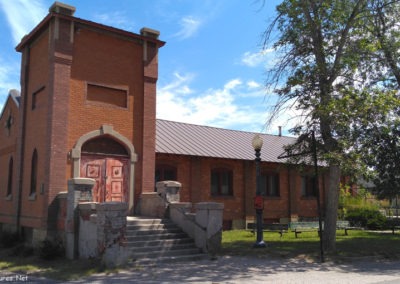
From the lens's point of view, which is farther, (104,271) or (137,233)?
(137,233)

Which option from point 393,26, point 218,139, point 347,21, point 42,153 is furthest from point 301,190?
point 42,153

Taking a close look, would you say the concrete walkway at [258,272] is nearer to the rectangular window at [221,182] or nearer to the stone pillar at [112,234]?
the stone pillar at [112,234]

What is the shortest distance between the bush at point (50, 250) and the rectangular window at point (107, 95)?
531 centimetres

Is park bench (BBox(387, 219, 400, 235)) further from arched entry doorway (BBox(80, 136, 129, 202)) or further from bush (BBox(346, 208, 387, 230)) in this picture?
arched entry doorway (BBox(80, 136, 129, 202))

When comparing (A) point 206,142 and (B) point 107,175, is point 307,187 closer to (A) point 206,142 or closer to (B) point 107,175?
(A) point 206,142

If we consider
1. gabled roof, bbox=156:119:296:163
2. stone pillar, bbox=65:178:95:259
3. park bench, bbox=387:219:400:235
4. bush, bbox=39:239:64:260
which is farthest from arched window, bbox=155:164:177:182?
park bench, bbox=387:219:400:235

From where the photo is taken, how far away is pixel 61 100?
14969mm

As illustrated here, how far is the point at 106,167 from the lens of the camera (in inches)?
628

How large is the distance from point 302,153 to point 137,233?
591cm

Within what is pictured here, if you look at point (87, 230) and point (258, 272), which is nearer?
point (258, 272)

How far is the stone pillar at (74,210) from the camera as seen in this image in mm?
13070

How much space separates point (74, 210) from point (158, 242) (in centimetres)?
275

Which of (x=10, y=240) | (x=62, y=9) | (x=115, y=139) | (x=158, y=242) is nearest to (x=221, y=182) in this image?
(x=115, y=139)

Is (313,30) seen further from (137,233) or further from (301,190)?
(301,190)
